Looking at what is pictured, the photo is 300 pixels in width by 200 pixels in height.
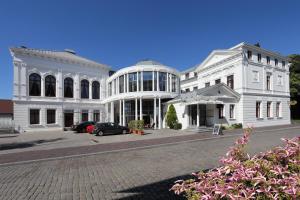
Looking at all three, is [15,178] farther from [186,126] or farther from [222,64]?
[222,64]

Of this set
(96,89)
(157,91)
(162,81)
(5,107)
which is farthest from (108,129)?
(5,107)

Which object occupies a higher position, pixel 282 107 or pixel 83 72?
pixel 83 72

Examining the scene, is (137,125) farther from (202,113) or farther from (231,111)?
(231,111)

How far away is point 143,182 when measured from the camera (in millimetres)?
6105

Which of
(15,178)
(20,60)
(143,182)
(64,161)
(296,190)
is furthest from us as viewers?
(20,60)

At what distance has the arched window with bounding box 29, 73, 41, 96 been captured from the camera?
30.4m

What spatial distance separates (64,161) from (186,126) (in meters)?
18.0

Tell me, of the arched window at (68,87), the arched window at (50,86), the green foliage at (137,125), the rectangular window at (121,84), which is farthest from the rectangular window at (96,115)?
the green foliage at (137,125)

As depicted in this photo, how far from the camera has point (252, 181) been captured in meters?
2.07

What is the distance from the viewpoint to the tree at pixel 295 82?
36.5 metres

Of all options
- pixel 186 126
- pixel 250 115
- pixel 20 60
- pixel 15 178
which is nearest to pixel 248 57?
pixel 250 115

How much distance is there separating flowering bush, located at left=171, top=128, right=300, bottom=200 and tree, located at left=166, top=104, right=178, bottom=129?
78.7 ft

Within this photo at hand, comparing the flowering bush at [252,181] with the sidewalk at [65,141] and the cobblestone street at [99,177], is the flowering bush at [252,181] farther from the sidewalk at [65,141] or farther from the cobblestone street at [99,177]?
the sidewalk at [65,141]

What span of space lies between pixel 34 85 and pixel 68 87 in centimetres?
494
